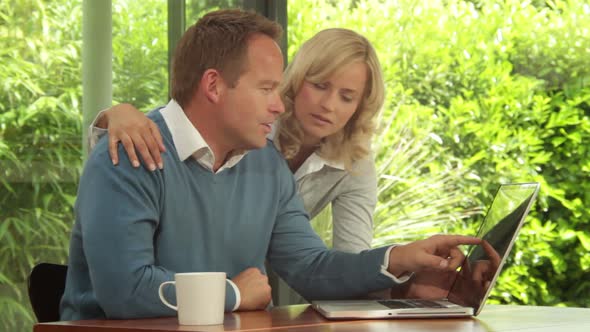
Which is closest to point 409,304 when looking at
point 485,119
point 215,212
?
point 215,212

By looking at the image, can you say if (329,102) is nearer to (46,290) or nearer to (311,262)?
(311,262)

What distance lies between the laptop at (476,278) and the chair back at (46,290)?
1.80 feet

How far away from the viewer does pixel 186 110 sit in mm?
2123

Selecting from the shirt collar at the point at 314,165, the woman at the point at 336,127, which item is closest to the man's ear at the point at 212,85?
the woman at the point at 336,127

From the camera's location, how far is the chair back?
81.1 inches

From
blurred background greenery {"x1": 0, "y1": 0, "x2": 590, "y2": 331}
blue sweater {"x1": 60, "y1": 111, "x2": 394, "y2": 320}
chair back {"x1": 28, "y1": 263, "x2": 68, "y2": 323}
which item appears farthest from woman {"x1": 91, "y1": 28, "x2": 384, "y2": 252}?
blurred background greenery {"x1": 0, "y1": 0, "x2": 590, "y2": 331}

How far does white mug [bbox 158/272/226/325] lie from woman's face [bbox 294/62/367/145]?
1095 mm

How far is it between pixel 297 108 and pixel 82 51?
1219 mm

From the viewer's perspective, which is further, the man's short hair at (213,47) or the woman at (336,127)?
the woman at (336,127)

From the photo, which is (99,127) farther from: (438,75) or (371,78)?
(438,75)

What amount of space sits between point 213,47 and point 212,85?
0.09 m

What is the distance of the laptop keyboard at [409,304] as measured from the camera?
5.88ft

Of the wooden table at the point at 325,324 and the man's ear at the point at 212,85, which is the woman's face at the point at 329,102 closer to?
the man's ear at the point at 212,85

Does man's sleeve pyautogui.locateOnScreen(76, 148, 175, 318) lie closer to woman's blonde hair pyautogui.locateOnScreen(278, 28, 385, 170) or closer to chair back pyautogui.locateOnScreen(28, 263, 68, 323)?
chair back pyautogui.locateOnScreen(28, 263, 68, 323)
